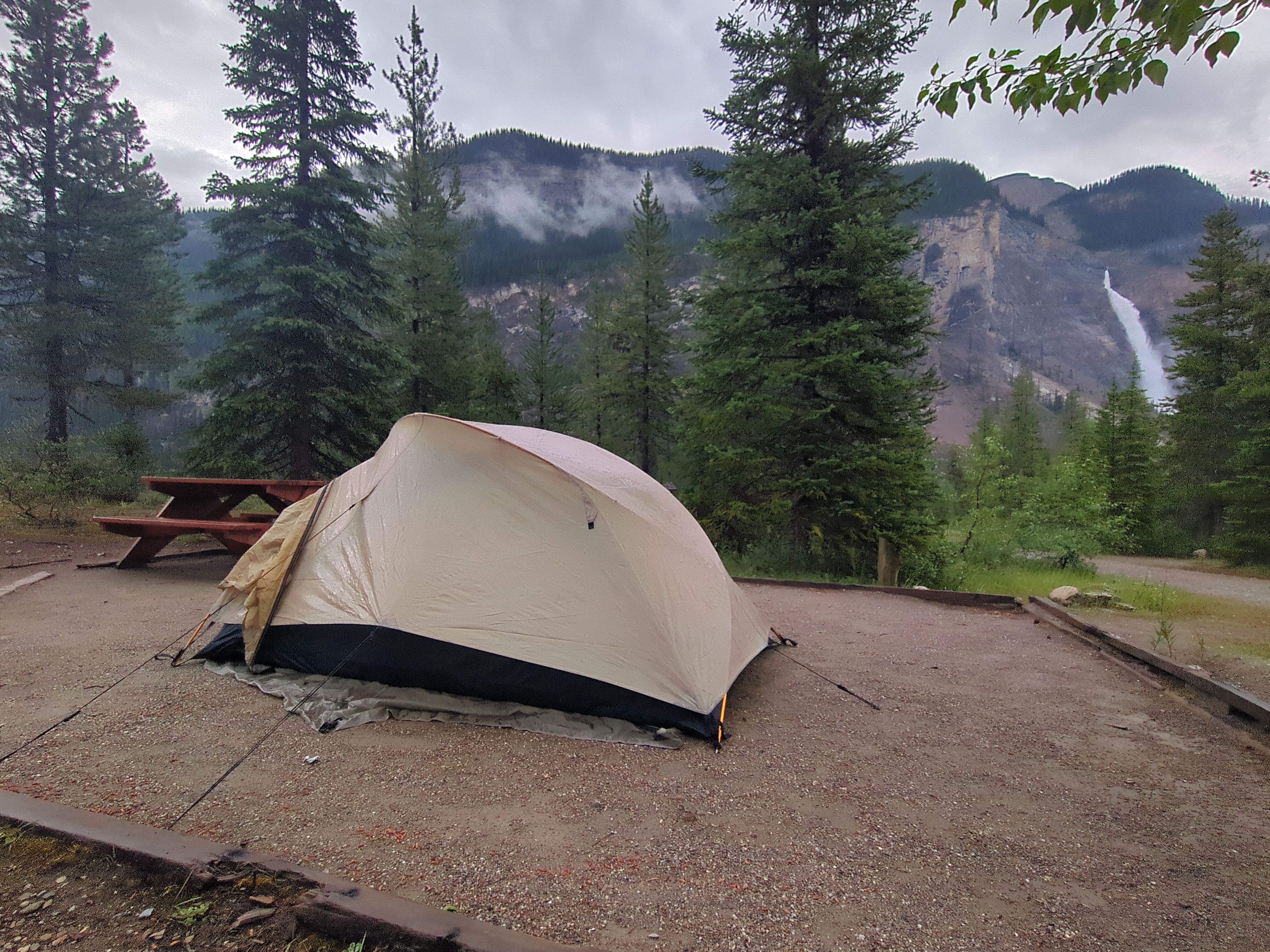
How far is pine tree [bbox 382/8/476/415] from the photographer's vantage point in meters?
18.2

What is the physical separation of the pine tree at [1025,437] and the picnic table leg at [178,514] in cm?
3940

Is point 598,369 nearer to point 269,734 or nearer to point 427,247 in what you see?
point 427,247

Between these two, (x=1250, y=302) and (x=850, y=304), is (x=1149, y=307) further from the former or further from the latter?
(x=850, y=304)

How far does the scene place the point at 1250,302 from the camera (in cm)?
2069

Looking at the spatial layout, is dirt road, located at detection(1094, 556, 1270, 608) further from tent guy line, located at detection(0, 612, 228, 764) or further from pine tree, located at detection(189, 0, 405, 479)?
pine tree, located at detection(189, 0, 405, 479)

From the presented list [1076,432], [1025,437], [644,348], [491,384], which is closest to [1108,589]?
[644,348]

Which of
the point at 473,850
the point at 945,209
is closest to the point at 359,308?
the point at 473,850

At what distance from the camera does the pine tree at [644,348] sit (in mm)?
20297

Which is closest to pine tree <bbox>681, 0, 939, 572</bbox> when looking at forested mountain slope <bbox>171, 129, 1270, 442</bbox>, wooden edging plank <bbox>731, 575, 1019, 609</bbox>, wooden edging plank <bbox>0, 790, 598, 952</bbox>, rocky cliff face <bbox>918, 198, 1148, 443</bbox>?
wooden edging plank <bbox>731, 575, 1019, 609</bbox>

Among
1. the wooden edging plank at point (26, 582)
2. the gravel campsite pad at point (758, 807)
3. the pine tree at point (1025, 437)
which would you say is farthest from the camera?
the pine tree at point (1025, 437)

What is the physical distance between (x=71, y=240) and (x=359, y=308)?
9341mm

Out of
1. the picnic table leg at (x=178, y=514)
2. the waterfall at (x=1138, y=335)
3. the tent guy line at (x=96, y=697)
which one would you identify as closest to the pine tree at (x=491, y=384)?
the picnic table leg at (x=178, y=514)

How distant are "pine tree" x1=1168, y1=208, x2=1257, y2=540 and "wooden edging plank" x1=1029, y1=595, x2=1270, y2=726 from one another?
67.8 feet

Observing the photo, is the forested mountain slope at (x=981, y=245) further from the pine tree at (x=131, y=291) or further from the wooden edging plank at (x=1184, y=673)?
the wooden edging plank at (x=1184, y=673)
